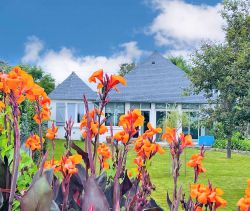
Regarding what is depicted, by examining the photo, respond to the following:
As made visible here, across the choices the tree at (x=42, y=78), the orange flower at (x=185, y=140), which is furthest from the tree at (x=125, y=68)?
the orange flower at (x=185, y=140)

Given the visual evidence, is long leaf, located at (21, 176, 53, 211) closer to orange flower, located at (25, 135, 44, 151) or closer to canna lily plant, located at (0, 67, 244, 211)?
canna lily plant, located at (0, 67, 244, 211)

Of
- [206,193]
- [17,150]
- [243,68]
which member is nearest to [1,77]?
[17,150]

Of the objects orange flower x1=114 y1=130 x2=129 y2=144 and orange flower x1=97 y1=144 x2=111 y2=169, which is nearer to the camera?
orange flower x1=114 y1=130 x2=129 y2=144

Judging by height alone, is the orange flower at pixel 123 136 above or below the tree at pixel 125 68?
below

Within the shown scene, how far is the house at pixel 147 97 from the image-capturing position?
105 ft

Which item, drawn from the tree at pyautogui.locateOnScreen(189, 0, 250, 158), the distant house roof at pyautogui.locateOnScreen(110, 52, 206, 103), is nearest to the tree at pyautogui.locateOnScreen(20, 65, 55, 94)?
the distant house roof at pyautogui.locateOnScreen(110, 52, 206, 103)

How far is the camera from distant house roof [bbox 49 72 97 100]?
3662cm

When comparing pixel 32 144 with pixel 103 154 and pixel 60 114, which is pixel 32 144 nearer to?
pixel 103 154

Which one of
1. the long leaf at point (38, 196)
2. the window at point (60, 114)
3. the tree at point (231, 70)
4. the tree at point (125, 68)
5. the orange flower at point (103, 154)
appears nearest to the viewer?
the long leaf at point (38, 196)

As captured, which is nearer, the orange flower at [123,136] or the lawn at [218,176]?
the orange flower at [123,136]

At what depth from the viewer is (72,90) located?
3775 centimetres

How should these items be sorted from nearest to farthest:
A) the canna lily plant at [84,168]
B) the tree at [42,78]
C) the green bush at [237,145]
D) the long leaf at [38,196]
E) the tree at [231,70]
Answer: the long leaf at [38,196], the canna lily plant at [84,168], the tree at [231,70], the green bush at [237,145], the tree at [42,78]

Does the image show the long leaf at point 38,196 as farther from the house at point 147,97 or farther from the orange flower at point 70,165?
the house at point 147,97

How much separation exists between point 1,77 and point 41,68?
153 feet
